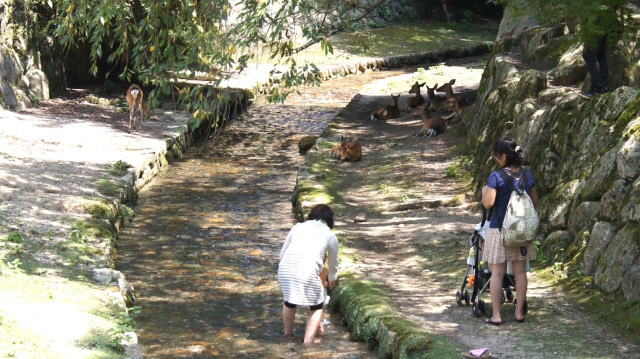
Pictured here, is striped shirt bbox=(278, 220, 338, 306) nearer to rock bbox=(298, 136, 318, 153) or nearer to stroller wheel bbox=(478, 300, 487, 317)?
Answer: stroller wheel bbox=(478, 300, 487, 317)

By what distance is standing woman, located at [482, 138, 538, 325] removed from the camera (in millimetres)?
9180

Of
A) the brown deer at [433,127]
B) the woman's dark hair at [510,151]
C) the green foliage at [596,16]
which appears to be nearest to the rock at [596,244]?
the woman's dark hair at [510,151]

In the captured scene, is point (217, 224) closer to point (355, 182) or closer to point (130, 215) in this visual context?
point (130, 215)

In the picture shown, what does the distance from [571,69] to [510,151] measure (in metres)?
8.35

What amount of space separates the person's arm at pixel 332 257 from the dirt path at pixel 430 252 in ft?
3.17

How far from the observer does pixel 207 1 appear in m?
13.4

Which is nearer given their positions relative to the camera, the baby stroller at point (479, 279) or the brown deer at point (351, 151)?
the baby stroller at point (479, 279)

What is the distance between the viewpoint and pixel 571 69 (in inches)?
666

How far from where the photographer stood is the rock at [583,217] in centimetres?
1092

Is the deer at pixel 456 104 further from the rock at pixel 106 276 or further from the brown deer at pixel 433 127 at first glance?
the rock at pixel 106 276

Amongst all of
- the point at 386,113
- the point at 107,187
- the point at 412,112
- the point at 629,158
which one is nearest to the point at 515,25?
the point at 412,112

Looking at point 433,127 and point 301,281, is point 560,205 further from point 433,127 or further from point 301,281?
point 433,127

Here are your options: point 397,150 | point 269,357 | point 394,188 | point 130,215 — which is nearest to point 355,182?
point 394,188

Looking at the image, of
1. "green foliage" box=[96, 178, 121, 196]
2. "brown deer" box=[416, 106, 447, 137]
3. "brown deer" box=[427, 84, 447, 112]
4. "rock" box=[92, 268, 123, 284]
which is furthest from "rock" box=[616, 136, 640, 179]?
"brown deer" box=[427, 84, 447, 112]
